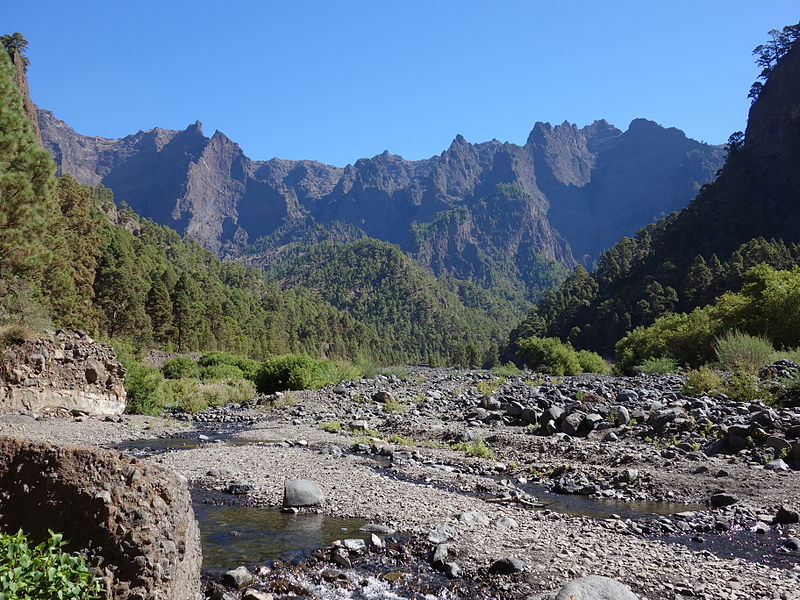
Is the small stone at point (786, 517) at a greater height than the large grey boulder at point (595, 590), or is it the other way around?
the large grey boulder at point (595, 590)

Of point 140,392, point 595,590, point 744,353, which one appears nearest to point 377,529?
point 595,590

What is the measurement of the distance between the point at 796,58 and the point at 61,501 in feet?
408

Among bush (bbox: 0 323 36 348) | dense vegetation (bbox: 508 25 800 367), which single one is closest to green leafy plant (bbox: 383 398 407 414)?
bush (bbox: 0 323 36 348)

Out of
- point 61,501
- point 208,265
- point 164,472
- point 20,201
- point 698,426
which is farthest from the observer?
point 208,265

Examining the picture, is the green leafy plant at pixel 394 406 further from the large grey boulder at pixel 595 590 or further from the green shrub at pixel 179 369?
the green shrub at pixel 179 369

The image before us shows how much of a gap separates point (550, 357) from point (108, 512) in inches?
1902

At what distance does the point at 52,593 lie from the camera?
132 inches

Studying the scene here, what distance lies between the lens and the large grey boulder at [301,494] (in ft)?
28.1

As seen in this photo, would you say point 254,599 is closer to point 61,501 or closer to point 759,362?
point 61,501

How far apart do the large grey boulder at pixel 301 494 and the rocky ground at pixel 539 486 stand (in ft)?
0.73

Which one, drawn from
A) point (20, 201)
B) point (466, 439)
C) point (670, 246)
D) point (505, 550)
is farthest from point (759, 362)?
point (670, 246)

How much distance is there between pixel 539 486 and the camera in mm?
10453

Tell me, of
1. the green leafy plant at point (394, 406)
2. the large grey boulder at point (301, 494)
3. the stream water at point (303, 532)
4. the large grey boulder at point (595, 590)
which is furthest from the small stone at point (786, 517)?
the green leafy plant at point (394, 406)

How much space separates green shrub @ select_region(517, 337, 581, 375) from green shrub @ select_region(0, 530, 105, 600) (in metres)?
45.3
